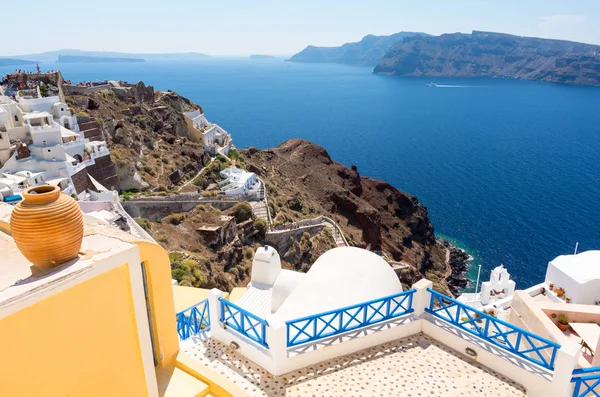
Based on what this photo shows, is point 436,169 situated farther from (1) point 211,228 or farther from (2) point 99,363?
(2) point 99,363

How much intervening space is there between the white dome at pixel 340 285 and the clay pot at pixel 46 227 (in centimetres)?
664

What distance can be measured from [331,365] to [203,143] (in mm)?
42360

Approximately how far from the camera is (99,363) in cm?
641

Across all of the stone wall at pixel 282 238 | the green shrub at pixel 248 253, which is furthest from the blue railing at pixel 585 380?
the stone wall at pixel 282 238

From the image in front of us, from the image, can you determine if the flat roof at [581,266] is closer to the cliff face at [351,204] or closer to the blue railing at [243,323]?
the blue railing at [243,323]

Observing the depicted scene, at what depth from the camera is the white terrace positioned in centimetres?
849

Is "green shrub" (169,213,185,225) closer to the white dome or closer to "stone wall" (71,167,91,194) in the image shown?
"stone wall" (71,167,91,194)

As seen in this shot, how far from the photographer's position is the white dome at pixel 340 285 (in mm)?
11702

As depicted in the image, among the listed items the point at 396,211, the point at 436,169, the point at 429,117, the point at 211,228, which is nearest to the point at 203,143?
the point at 211,228

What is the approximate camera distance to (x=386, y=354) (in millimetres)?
9586

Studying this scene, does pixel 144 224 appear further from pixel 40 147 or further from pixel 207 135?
pixel 207 135

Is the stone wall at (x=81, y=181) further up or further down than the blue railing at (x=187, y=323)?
further down

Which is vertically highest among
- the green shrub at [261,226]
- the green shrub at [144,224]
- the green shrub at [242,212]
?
the green shrub at [144,224]

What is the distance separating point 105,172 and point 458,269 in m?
40.0
